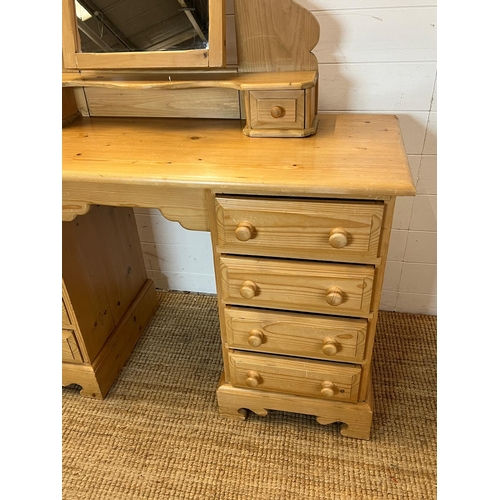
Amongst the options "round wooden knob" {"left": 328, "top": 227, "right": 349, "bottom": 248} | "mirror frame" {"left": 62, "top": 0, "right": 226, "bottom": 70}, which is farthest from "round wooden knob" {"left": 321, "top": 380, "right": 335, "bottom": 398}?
"mirror frame" {"left": 62, "top": 0, "right": 226, "bottom": 70}

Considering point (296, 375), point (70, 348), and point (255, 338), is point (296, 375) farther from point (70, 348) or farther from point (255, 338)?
point (70, 348)

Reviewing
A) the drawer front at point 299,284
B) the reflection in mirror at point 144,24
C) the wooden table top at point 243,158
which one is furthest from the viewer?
the reflection in mirror at point 144,24

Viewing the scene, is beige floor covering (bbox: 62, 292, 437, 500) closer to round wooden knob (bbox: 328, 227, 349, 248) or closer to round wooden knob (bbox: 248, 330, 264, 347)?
round wooden knob (bbox: 248, 330, 264, 347)

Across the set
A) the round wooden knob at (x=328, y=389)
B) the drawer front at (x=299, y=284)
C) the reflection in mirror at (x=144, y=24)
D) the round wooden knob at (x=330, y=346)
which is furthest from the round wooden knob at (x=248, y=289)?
the reflection in mirror at (x=144, y=24)

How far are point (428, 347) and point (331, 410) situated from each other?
21.4 inches

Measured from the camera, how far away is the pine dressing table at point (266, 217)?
91 centimetres

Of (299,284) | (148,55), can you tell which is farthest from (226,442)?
(148,55)

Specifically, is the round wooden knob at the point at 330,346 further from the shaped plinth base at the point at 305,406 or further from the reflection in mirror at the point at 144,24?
the reflection in mirror at the point at 144,24

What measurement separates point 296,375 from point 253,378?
13 centimetres

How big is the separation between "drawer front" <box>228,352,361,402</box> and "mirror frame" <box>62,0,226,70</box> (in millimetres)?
803

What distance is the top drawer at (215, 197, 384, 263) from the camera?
2.93 ft

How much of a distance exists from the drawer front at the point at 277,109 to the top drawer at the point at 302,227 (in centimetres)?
27

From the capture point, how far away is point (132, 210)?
163 cm

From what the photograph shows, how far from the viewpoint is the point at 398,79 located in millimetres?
1231
